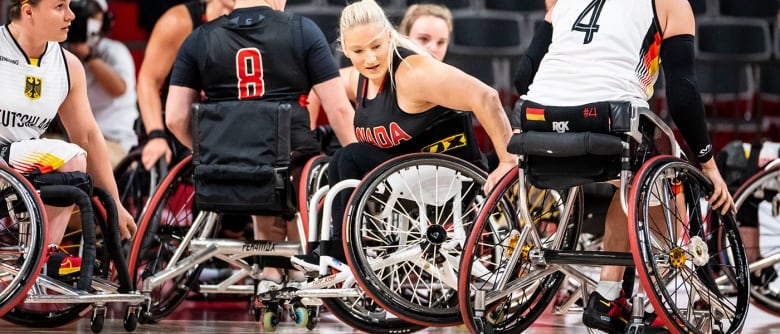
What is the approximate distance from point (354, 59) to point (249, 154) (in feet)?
1.62

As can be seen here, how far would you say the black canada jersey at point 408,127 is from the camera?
4070 millimetres

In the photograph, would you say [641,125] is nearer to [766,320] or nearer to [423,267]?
[423,267]

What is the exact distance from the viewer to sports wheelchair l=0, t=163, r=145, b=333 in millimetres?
3732

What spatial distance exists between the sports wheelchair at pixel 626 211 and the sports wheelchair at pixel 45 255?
3.79 ft

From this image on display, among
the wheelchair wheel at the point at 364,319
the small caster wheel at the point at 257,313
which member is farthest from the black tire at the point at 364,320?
the small caster wheel at the point at 257,313

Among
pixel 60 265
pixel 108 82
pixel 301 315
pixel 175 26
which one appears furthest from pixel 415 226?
pixel 108 82

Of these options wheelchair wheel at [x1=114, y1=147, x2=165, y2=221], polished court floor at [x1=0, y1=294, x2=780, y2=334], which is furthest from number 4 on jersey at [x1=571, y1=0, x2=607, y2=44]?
wheelchair wheel at [x1=114, y1=147, x2=165, y2=221]

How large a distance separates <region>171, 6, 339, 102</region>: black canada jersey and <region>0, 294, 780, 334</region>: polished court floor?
0.79 m

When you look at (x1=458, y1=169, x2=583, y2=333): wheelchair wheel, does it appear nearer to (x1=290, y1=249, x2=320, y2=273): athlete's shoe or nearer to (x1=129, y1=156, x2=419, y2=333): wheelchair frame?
(x1=129, y1=156, x2=419, y2=333): wheelchair frame

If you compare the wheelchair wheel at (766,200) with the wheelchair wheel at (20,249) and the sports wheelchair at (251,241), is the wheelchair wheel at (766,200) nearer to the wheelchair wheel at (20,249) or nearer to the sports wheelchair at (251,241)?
the sports wheelchair at (251,241)

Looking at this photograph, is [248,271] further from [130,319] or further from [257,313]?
[130,319]

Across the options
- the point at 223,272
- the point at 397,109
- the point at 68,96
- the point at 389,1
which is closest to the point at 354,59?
the point at 397,109

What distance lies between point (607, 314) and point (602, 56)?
2.28 ft

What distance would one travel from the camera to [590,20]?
11.8 feet
